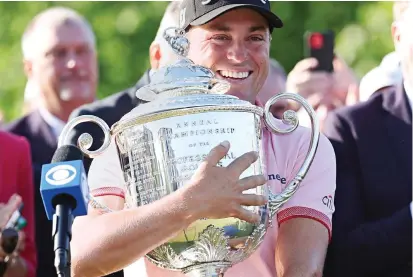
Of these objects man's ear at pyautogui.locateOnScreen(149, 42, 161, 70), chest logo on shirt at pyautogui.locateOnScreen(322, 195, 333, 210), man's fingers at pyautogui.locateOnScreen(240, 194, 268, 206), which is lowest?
chest logo on shirt at pyautogui.locateOnScreen(322, 195, 333, 210)

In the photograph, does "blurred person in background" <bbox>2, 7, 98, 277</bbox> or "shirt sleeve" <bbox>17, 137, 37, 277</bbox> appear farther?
"blurred person in background" <bbox>2, 7, 98, 277</bbox>

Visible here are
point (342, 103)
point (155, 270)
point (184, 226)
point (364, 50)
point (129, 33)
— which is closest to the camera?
point (184, 226)

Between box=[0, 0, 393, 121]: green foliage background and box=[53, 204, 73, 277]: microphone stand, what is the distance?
9529mm

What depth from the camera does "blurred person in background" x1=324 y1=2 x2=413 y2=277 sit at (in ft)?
14.7

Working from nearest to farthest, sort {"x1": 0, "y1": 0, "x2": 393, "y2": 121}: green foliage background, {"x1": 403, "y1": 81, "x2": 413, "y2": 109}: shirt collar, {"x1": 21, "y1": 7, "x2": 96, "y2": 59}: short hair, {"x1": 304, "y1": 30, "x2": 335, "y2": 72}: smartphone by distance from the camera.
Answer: {"x1": 403, "y1": 81, "x2": 413, "y2": 109}: shirt collar, {"x1": 304, "y1": 30, "x2": 335, "y2": 72}: smartphone, {"x1": 21, "y1": 7, "x2": 96, "y2": 59}: short hair, {"x1": 0, "y1": 0, "x2": 393, "y2": 121}: green foliage background

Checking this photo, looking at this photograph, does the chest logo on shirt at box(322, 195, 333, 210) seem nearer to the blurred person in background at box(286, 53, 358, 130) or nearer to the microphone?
the microphone

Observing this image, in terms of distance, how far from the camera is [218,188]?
3.30 metres

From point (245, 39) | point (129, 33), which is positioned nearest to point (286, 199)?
point (245, 39)

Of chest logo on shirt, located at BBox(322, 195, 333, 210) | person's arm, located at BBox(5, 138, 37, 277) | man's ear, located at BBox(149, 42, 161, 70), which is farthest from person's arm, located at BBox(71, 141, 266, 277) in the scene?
man's ear, located at BBox(149, 42, 161, 70)

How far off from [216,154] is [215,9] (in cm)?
62

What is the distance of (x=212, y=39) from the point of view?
12.5ft

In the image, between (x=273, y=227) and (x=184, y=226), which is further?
(x=273, y=227)

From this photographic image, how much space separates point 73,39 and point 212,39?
299 centimetres

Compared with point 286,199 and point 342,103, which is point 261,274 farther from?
point 342,103
